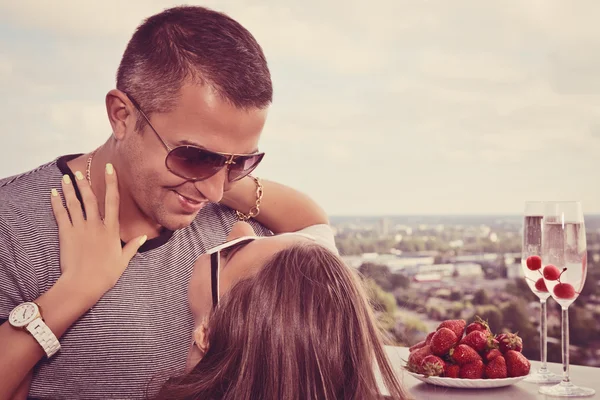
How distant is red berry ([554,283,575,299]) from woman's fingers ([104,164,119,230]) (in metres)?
1.10

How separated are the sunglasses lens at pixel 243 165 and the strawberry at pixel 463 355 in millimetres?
691

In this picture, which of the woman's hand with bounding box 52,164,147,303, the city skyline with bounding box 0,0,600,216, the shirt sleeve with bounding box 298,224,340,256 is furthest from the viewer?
the city skyline with bounding box 0,0,600,216

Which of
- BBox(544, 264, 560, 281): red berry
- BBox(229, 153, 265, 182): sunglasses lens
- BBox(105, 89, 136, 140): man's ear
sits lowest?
BBox(544, 264, 560, 281): red berry

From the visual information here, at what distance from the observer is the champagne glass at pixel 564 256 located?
1816 millimetres

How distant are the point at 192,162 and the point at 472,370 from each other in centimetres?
86

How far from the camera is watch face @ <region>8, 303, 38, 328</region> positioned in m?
1.54

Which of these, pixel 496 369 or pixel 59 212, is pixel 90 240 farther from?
pixel 496 369

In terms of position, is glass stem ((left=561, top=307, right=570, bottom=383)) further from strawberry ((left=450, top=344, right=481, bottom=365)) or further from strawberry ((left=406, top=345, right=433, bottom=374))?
strawberry ((left=406, top=345, right=433, bottom=374))

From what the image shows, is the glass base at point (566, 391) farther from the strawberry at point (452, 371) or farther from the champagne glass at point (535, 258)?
the strawberry at point (452, 371)

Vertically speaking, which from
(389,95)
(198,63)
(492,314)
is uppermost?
(389,95)

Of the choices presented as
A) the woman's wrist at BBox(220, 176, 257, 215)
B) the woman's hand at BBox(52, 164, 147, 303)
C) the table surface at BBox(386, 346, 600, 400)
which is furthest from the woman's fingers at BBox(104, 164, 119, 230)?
the table surface at BBox(386, 346, 600, 400)

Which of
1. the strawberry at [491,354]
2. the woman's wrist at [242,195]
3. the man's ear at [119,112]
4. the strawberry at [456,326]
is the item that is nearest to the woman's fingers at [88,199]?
the man's ear at [119,112]

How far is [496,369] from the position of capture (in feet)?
5.94

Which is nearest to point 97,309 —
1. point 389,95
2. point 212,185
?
point 212,185
